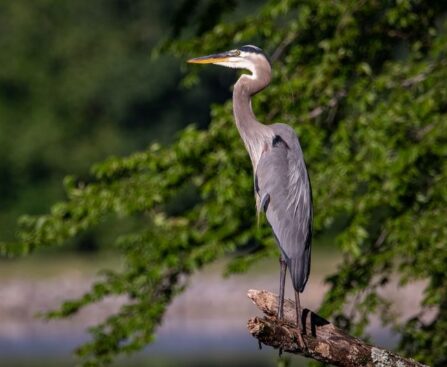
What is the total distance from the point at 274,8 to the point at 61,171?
37497 millimetres

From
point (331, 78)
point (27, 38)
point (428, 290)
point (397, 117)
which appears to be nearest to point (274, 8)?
point (331, 78)

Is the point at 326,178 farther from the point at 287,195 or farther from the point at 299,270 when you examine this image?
the point at 299,270

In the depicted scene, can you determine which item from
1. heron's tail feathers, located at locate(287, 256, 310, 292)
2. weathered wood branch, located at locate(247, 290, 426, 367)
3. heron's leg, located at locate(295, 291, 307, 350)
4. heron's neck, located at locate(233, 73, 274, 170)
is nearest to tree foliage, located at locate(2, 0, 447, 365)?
heron's neck, located at locate(233, 73, 274, 170)

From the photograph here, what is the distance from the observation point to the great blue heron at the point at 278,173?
834cm

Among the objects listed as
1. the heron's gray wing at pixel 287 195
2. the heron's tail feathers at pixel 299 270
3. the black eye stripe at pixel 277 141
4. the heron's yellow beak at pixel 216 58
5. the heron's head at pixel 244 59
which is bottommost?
the heron's tail feathers at pixel 299 270

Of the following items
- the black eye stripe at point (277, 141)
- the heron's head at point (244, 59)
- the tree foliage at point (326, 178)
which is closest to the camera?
the black eye stripe at point (277, 141)

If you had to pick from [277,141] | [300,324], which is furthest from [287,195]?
[300,324]

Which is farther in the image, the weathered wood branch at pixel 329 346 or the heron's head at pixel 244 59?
the heron's head at pixel 244 59

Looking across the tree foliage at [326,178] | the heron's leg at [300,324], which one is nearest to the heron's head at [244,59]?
the tree foliage at [326,178]

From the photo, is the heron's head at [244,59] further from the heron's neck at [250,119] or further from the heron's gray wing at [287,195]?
the heron's gray wing at [287,195]

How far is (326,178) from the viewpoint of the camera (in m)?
9.84

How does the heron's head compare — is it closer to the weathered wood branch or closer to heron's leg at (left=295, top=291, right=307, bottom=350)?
heron's leg at (left=295, top=291, right=307, bottom=350)

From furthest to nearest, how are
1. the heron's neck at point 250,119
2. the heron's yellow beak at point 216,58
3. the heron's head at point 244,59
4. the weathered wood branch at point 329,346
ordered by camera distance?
the heron's yellow beak at point 216,58 → the heron's head at point 244,59 → the heron's neck at point 250,119 → the weathered wood branch at point 329,346

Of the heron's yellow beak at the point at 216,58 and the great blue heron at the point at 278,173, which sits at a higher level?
the heron's yellow beak at the point at 216,58
